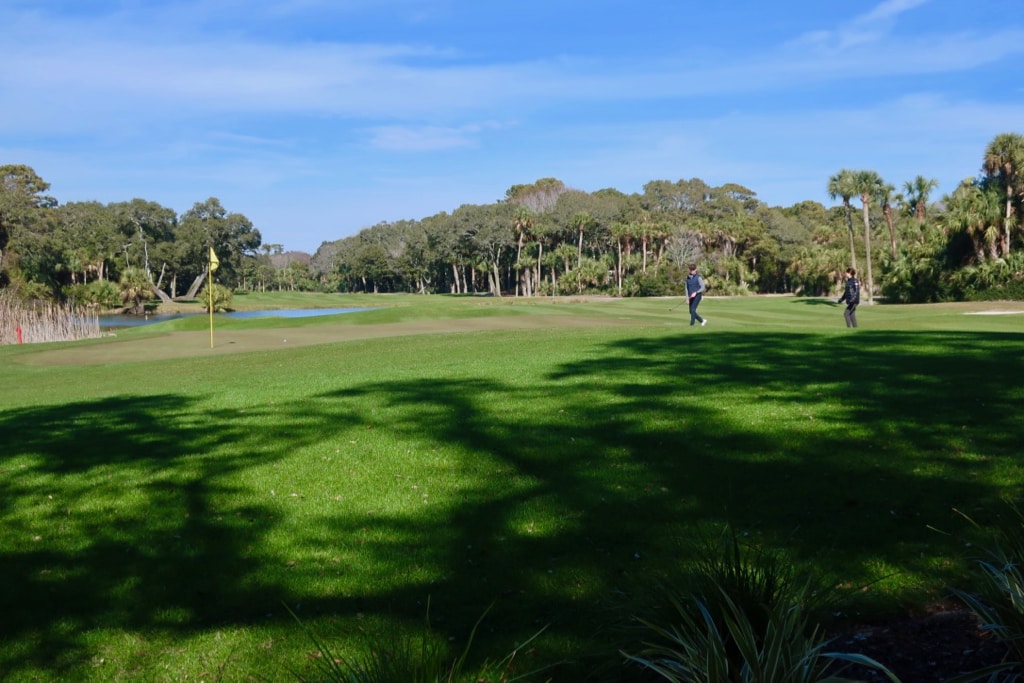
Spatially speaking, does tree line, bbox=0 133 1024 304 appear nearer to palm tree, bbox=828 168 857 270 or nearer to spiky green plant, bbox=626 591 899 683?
palm tree, bbox=828 168 857 270

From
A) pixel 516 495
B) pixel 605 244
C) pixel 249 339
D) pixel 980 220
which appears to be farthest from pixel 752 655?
pixel 605 244

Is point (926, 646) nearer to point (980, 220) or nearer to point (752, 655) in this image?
point (752, 655)

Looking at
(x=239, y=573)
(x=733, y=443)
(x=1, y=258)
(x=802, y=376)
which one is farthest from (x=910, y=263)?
(x=1, y=258)

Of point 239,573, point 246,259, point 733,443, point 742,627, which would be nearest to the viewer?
point 742,627

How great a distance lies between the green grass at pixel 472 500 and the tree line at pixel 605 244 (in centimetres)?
5040

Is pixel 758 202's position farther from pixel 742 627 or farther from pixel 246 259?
pixel 742 627

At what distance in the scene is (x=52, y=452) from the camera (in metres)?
10.3

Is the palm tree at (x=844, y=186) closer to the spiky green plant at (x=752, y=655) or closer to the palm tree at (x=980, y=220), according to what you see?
the palm tree at (x=980, y=220)

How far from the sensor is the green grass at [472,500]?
540cm

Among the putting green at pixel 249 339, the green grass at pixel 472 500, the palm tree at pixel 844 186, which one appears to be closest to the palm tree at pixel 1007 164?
the palm tree at pixel 844 186

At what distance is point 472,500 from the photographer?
25.0ft

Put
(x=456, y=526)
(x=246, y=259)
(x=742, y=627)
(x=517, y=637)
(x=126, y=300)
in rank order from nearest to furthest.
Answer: (x=742, y=627) < (x=517, y=637) < (x=456, y=526) < (x=126, y=300) < (x=246, y=259)

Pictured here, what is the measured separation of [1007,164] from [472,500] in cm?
6174

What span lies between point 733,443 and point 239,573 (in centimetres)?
511
